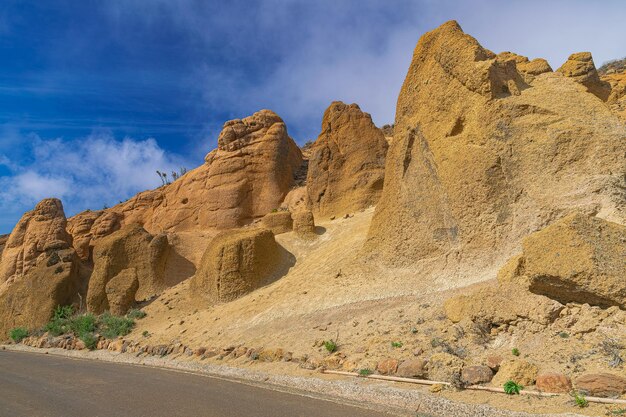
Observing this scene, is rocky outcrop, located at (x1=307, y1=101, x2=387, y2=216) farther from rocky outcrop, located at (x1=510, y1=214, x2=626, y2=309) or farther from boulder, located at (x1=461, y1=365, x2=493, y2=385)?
boulder, located at (x1=461, y1=365, x2=493, y2=385)

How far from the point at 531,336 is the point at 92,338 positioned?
15.9 m

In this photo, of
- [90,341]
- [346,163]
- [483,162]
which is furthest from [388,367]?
[346,163]

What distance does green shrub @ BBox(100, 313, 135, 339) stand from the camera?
58.6 feet

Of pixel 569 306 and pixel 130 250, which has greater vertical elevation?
pixel 130 250

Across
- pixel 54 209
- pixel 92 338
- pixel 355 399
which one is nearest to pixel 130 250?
pixel 92 338

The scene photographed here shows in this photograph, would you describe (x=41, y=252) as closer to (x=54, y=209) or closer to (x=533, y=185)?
(x=54, y=209)

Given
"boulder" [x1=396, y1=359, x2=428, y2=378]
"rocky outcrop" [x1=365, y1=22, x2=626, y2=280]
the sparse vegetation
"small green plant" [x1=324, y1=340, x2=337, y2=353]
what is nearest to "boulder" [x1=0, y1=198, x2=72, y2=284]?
the sparse vegetation

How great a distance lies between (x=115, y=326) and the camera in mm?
18344

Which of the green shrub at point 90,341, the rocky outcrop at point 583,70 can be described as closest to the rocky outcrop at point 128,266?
the green shrub at point 90,341

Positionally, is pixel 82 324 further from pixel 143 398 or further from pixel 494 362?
pixel 494 362

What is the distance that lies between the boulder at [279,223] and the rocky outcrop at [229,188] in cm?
806

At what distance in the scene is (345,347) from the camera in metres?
9.76

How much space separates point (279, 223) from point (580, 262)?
16.3 metres

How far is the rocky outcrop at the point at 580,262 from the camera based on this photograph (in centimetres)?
677
